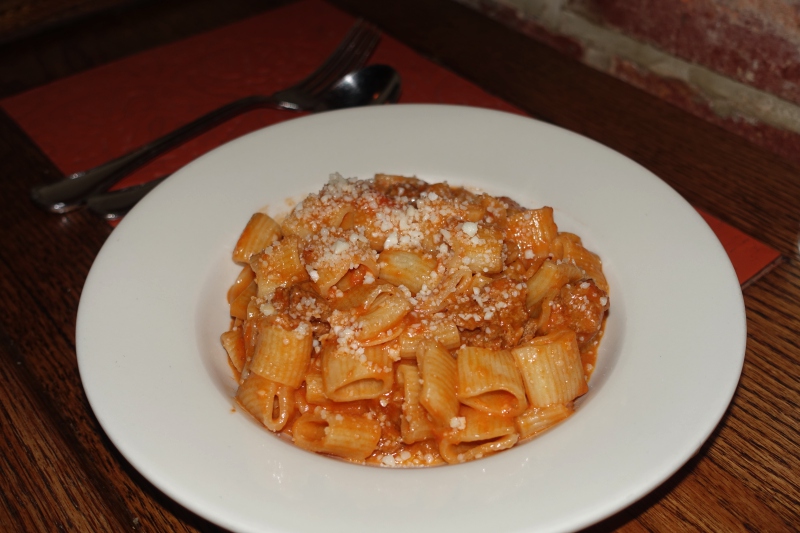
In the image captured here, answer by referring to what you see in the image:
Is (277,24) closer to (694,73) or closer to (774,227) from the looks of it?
(694,73)

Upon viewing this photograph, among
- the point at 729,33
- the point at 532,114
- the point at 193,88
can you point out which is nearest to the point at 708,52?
the point at 729,33

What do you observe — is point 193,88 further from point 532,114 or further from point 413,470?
point 413,470

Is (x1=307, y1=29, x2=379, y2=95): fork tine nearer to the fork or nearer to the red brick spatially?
the fork

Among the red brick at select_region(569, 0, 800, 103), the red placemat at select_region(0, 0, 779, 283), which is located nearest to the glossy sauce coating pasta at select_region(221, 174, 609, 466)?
the red placemat at select_region(0, 0, 779, 283)

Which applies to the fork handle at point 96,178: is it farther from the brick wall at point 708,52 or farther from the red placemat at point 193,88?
the brick wall at point 708,52

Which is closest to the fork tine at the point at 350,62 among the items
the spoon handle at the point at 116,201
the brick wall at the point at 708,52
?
the spoon handle at the point at 116,201
